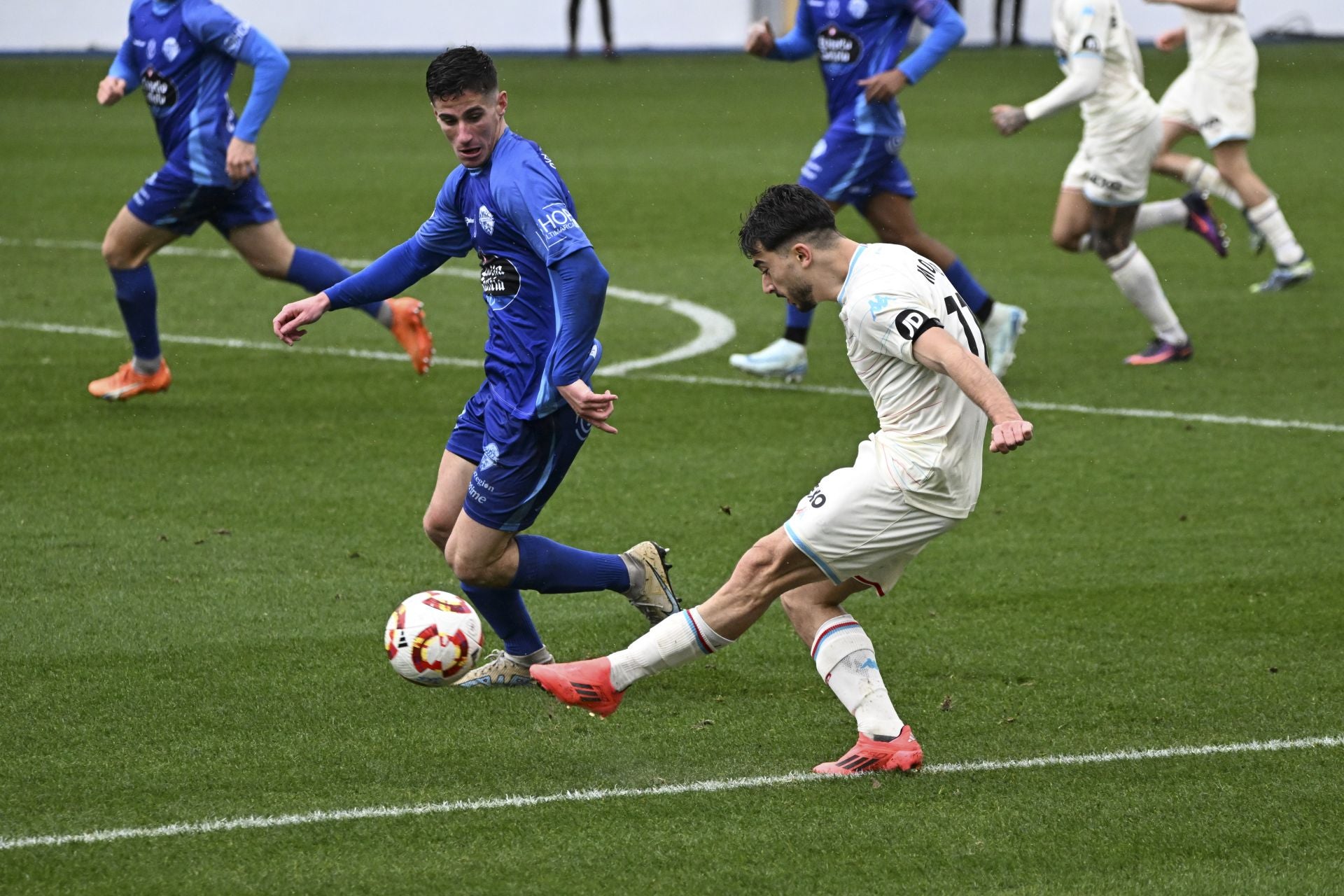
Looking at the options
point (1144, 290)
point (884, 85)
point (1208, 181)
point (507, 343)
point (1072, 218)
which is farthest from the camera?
point (1208, 181)

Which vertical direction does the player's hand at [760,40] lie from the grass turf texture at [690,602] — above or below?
above

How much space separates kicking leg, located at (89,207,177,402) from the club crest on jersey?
12.3ft

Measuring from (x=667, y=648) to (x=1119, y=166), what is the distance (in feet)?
21.3

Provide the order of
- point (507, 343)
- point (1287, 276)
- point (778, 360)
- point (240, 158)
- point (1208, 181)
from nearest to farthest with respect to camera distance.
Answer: point (507, 343)
point (240, 158)
point (778, 360)
point (1287, 276)
point (1208, 181)

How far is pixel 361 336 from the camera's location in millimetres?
11188

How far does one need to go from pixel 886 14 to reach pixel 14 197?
10.3 m

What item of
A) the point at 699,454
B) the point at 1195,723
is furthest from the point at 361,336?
the point at 1195,723

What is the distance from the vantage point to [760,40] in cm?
998

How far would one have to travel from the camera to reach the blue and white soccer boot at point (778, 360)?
990cm

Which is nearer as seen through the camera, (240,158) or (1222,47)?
(240,158)

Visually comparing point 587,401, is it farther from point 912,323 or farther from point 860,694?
point 860,694

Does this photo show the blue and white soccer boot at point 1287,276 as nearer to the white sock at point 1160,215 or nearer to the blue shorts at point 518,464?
the white sock at point 1160,215

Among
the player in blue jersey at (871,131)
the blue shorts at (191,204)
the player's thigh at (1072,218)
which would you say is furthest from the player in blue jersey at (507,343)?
the player's thigh at (1072,218)

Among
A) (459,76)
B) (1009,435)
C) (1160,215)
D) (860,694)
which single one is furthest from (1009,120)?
(1009,435)
